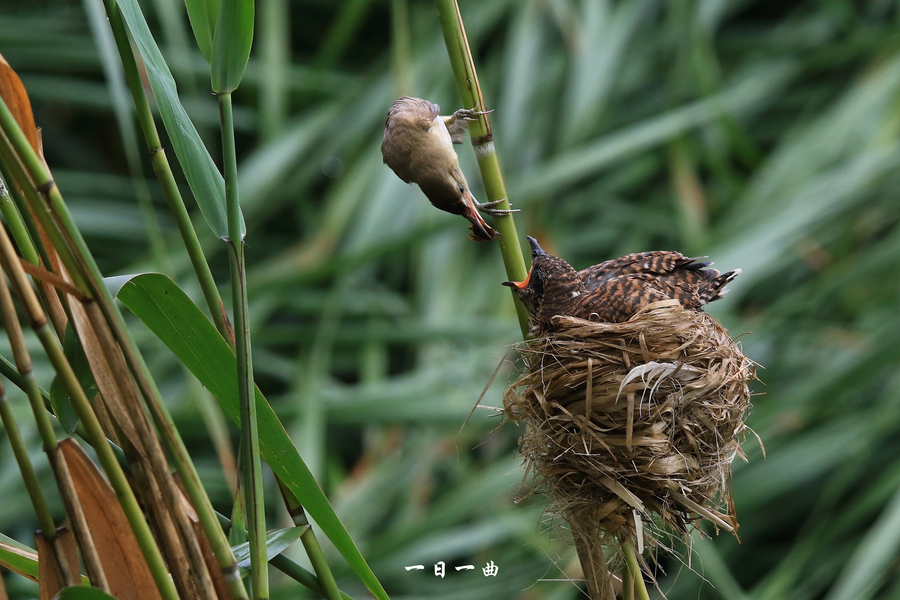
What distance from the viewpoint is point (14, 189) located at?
397mm

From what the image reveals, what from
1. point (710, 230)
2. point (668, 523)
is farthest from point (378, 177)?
point (668, 523)

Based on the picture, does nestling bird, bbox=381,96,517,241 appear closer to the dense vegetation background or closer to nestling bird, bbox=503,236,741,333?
nestling bird, bbox=503,236,741,333

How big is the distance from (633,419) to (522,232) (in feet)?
4.40

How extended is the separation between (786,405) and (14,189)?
1633 millimetres

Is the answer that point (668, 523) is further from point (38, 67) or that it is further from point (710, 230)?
point (38, 67)

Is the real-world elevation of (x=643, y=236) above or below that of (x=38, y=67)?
below

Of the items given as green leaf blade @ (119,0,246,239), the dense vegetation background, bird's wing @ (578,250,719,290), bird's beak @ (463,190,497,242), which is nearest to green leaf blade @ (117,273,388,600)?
green leaf blade @ (119,0,246,239)

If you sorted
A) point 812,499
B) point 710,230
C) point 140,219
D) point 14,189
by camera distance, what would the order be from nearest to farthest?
point 14,189 < point 812,499 < point 710,230 < point 140,219

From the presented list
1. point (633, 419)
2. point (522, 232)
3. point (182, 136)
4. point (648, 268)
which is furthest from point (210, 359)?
point (522, 232)

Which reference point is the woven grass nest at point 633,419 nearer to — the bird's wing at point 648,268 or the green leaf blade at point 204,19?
the bird's wing at point 648,268

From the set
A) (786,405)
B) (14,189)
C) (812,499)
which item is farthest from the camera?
(812,499)

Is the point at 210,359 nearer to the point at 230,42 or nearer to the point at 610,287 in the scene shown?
the point at 230,42

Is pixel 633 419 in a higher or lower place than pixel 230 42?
lower

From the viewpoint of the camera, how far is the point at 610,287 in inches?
36.9
